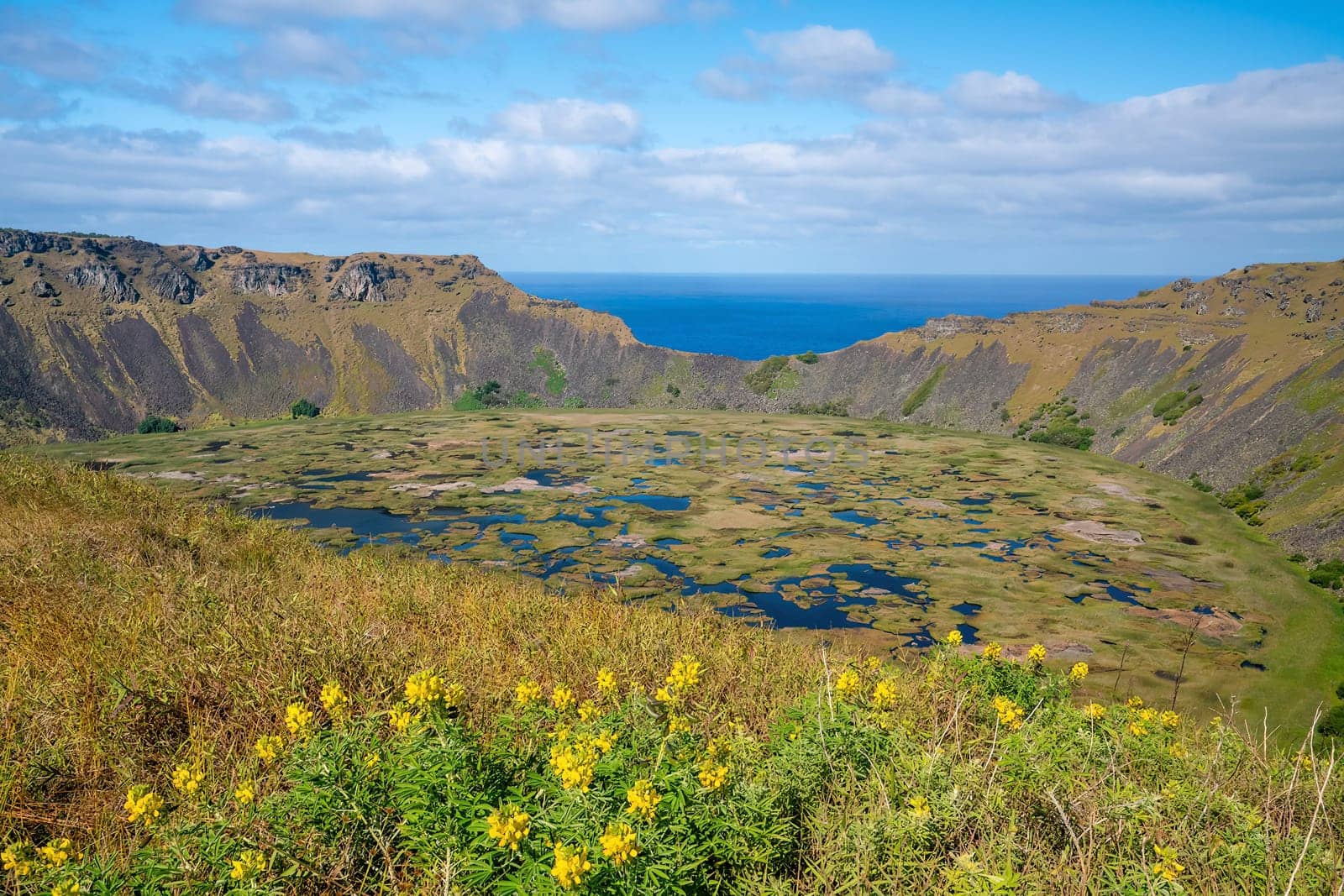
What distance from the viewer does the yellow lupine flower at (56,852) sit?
3.65 metres

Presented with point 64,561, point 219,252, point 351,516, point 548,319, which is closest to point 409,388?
point 548,319

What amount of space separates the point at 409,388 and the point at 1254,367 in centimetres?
11734

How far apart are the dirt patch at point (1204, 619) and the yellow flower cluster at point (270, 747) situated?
91.8 ft

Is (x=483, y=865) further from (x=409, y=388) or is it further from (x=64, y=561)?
(x=409, y=388)

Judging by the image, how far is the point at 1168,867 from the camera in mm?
3865

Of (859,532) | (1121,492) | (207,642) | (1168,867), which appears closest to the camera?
(1168,867)

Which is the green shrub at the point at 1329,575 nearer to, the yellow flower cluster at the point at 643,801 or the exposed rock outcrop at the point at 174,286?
the yellow flower cluster at the point at 643,801

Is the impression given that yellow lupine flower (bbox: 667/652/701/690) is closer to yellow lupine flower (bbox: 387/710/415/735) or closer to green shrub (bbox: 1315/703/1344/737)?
yellow lupine flower (bbox: 387/710/415/735)

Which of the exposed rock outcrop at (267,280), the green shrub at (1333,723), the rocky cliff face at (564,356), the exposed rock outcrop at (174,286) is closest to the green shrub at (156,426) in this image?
the rocky cliff face at (564,356)

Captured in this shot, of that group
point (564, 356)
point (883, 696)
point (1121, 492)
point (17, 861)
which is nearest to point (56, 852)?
point (17, 861)

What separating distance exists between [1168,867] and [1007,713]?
2.21 m

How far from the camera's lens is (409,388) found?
415 ft

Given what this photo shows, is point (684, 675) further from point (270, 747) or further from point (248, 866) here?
point (248, 866)

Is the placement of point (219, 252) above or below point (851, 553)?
above
